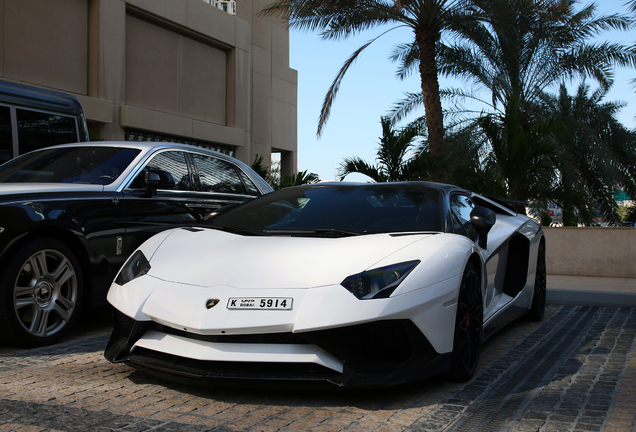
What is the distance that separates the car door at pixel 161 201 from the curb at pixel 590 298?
4290 millimetres

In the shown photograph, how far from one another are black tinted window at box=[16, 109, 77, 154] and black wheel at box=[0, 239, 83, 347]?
2.95 meters

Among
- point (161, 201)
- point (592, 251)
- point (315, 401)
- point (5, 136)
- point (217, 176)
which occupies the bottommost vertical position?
point (315, 401)

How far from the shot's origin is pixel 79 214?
463cm

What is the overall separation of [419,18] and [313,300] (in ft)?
39.6

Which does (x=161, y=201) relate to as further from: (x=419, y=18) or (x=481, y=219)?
(x=419, y=18)

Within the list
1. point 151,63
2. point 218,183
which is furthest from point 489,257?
point 151,63

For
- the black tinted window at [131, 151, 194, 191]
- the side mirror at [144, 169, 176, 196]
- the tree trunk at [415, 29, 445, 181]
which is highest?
the tree trunk at [415, 29, 445, 181]

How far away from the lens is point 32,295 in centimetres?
426

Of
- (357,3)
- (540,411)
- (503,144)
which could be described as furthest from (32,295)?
(357,3)

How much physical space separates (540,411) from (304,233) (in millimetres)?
1653

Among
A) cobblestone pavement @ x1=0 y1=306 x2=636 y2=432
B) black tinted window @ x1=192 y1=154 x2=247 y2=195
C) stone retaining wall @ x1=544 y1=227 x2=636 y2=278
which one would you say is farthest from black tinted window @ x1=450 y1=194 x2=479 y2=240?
stone retaining wall @ x1=544 y1=227 x2=636 y2=278

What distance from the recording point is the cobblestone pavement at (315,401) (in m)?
2.84

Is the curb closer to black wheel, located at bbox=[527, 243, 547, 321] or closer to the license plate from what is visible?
black wheel, located at bbox=[527, 243, 547, 321]

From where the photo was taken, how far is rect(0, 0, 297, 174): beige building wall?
53.2 feet
